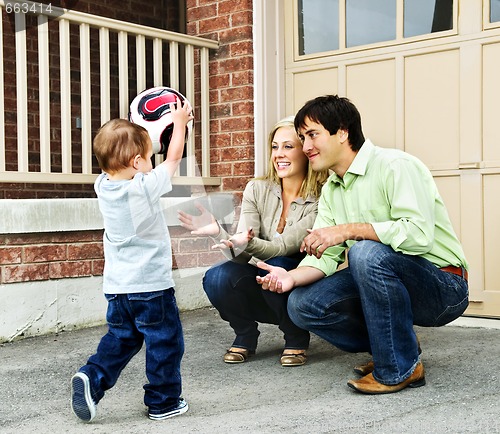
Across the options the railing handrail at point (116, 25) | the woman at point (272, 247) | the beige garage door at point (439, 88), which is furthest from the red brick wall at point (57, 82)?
the woman at point (272, 247)

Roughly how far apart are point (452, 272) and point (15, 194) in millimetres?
4019

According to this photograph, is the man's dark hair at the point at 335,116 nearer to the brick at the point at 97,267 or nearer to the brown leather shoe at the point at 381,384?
the brown leather shoe at the point at 381,384

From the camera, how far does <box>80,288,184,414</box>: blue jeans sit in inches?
106

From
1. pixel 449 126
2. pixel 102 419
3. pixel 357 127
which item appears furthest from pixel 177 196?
pixel 102 419

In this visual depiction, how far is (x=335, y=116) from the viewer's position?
313 cm

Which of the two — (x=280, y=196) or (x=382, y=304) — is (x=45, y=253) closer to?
(x=280, y=196)

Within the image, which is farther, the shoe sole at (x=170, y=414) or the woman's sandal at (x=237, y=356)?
the woman's sandal at (x=237, y=356)

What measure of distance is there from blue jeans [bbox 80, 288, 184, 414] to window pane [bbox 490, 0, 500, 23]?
2.61 m

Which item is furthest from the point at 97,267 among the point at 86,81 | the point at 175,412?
the point at 175,412

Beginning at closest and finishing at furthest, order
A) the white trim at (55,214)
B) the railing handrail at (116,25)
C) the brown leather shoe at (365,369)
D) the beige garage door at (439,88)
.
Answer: the brown leather shoe at (365,369) < the white trim at (55,214) < the beige garage door at (439,88) < the railing handrail at (116,25)

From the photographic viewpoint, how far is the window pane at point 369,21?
467 centimetres

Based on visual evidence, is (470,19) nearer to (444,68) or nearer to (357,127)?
(444,68)

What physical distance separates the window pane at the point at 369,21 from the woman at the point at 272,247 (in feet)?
4.80

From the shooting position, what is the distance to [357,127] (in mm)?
3195
